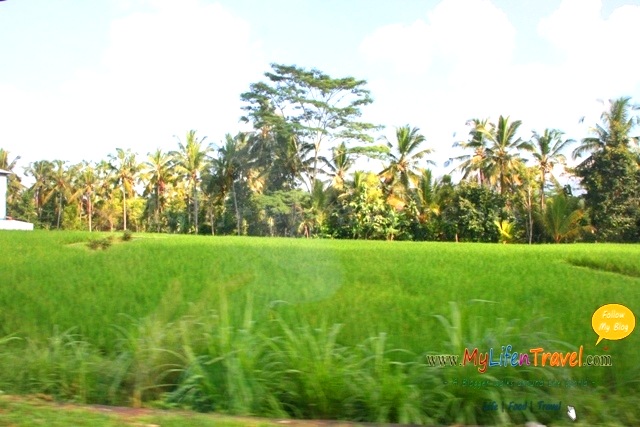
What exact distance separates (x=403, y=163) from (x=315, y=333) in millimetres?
8925

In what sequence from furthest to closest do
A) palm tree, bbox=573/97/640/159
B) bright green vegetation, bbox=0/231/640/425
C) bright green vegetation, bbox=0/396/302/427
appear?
palm tree, bbox=573/97/640/159
bright green vegetation, bbox=0/231/640/425
bright green vegetation, bbox=0/396/302/427

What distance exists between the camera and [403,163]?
13.1 meters

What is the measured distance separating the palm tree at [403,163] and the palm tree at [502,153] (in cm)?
122

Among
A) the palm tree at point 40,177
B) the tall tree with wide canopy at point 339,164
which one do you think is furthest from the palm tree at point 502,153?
the palm tree at point 40,177

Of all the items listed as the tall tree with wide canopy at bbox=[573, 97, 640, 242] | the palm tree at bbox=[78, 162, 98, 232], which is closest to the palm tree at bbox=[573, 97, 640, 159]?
the tall tree with wide canopy at bbox=[573, 97, 640, 242]

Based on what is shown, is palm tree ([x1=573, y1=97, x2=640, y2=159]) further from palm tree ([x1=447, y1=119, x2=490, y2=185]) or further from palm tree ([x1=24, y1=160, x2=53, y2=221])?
palm tree ([x1=24, y1=160, x2=53, y2=221])

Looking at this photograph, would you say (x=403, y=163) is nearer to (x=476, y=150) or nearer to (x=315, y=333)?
(x=476, y=150)

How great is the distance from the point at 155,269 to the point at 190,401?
385 cm

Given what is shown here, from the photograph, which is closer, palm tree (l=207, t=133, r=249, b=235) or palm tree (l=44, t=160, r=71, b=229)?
palm tree (l=207, t=133, r=249, b=235)

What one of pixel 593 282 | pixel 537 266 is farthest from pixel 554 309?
pixel 537 266

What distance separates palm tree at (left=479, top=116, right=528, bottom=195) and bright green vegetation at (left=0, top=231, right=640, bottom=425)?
255cm

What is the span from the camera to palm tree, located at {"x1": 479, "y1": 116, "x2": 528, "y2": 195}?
30.9 feet

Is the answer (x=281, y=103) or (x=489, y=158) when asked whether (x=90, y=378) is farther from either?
(x=489, y=158)

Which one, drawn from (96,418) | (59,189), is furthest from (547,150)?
(59,189)
